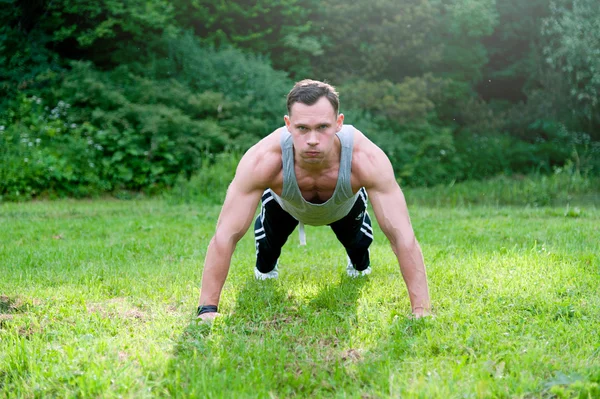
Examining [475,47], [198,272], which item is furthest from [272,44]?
[198,272]

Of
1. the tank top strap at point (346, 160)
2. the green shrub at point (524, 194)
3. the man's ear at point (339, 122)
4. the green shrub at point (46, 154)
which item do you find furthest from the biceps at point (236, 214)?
the green shrub at point (46, 154)

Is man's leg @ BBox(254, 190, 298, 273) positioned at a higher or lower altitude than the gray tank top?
lower

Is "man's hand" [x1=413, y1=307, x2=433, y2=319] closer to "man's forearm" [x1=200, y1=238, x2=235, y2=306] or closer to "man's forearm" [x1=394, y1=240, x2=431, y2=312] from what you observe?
"man's forearm" [x1=394, y1=240, x2=431, y2=312]

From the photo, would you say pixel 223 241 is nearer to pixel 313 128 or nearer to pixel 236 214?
pixel 236 214

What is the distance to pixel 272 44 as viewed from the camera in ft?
54.2

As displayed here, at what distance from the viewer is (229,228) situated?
3.97 metres

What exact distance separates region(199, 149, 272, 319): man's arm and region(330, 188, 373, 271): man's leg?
1.06 meters

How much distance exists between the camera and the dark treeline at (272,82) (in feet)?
40.3

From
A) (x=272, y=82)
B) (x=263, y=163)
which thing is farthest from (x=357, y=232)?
(x=272, y=82)

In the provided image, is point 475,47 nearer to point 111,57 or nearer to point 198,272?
point 111,57

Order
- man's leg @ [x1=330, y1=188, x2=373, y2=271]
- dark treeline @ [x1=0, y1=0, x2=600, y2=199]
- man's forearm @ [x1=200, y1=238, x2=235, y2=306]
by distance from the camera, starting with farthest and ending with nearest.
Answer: dark treeline @ [x1=0, y1=0, x2=600, y2=199] → man's leg @ [x1=330, y1=188, x2=373, y2=271] → man's forearm @ [x1=200, y1=238, x2=235, y2=306]

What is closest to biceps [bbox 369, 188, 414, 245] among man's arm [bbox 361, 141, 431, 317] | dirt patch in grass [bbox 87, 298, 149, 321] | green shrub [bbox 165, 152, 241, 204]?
man's arm [bbox 361, 141, 431, 317]

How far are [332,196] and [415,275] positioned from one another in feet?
2.63

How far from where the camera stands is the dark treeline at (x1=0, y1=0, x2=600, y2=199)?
40.3ft
